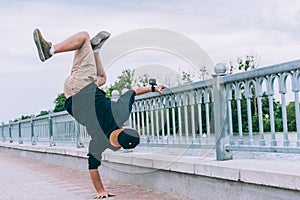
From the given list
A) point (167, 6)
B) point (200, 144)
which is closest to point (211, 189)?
point (200, 144)

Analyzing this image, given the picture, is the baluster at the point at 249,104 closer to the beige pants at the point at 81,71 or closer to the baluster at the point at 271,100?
the baluster at the point at 271,100

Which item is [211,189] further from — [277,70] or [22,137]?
[22,137]

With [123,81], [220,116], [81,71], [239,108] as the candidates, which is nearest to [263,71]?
[239,108]

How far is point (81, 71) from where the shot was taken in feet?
17.0

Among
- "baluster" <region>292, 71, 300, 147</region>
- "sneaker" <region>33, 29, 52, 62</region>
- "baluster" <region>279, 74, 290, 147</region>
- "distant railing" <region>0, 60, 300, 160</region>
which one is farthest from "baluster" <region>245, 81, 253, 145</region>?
"sneaker" <region>33, 29, 52, 62</region>

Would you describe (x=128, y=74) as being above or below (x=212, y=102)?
above

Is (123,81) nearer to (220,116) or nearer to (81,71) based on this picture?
(81,71)

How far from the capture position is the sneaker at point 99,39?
17.6 ft

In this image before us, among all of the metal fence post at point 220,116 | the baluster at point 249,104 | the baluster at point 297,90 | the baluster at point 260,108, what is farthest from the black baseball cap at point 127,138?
the baluster at point 297,90

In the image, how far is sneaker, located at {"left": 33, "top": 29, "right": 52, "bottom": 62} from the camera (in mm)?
4619

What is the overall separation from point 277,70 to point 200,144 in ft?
5.87

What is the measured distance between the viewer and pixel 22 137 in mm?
17781

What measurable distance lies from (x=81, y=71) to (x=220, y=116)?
1682 millimetres

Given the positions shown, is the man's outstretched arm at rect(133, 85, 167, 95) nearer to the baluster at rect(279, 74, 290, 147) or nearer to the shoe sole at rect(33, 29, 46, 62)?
the shoe sole at rect(33, 29, 46, 62)
